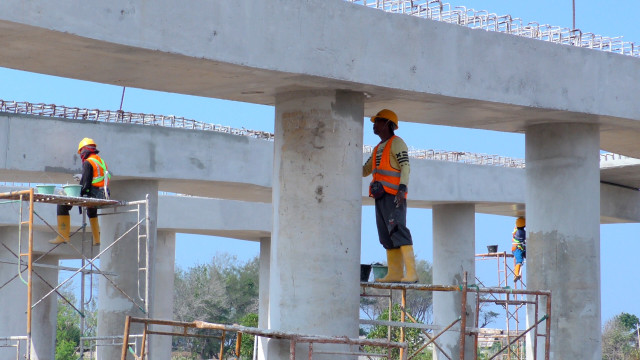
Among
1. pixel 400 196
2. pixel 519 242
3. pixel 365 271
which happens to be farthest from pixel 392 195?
pixel 519 242

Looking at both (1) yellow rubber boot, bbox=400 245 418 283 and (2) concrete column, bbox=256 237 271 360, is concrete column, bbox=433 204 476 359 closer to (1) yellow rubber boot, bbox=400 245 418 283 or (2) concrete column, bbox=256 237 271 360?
(2) concrete column, bbox=256 237 271 360

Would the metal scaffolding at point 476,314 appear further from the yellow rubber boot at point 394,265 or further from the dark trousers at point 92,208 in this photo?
the dark trousers at point 92,208

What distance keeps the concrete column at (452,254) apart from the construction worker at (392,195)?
11907mm

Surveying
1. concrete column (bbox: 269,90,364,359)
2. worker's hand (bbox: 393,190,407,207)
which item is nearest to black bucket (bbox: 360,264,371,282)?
concrete column (bbox: 269,90,364,359)

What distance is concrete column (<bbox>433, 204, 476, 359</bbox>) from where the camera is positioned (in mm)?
23828

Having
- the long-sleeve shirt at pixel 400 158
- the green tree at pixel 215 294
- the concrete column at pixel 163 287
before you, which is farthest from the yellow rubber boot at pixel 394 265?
the green tree at pixel 215 294

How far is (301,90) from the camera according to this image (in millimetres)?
11523

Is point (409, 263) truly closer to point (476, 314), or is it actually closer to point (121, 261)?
point (476, 314)

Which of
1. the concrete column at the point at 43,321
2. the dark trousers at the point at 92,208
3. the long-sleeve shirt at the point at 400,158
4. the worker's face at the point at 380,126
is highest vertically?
the worker's face at the point at 380,126

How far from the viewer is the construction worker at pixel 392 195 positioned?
11750 millimetres

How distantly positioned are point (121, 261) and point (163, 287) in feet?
25.2

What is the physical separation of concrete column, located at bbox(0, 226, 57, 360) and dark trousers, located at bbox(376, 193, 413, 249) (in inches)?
527

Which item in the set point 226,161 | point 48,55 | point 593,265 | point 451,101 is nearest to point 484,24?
point 451,101

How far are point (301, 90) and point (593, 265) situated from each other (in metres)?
4.84
